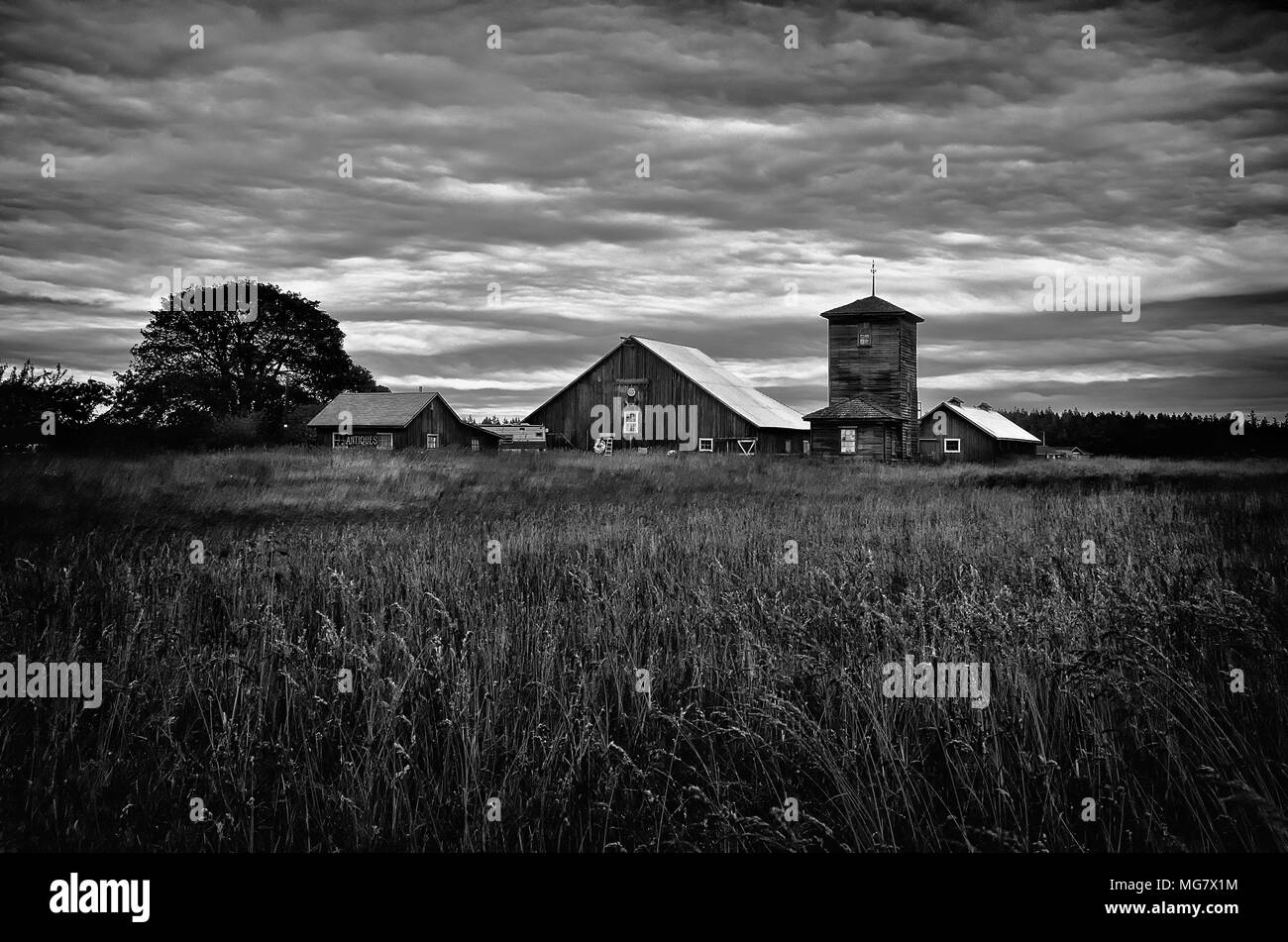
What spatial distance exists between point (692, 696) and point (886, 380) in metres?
39.7

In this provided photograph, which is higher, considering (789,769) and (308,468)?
(308,468)

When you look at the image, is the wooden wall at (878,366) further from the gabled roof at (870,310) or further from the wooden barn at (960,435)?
the wooden barn at (960,435)

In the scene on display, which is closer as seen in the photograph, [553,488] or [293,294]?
[553,488]

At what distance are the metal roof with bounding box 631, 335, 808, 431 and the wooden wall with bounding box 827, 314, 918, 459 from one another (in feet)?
15.3

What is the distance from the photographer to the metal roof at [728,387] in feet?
148

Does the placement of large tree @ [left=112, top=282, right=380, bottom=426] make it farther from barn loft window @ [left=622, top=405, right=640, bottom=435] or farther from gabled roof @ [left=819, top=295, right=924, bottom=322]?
gabled roof @ [left=819, top=295, right=924, bottom=322]

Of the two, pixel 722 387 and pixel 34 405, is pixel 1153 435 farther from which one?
pixel 34 405

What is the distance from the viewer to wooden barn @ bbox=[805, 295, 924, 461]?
41.3m

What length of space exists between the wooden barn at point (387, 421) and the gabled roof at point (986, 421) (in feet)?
103

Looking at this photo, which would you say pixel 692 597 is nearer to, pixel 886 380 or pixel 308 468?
pixel 308 468

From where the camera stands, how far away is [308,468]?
24.0m

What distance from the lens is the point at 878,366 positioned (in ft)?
138

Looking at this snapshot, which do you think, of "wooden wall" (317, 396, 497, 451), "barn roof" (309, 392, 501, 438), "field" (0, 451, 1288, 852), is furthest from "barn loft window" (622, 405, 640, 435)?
"field" (0, 451, 1288, 852)
